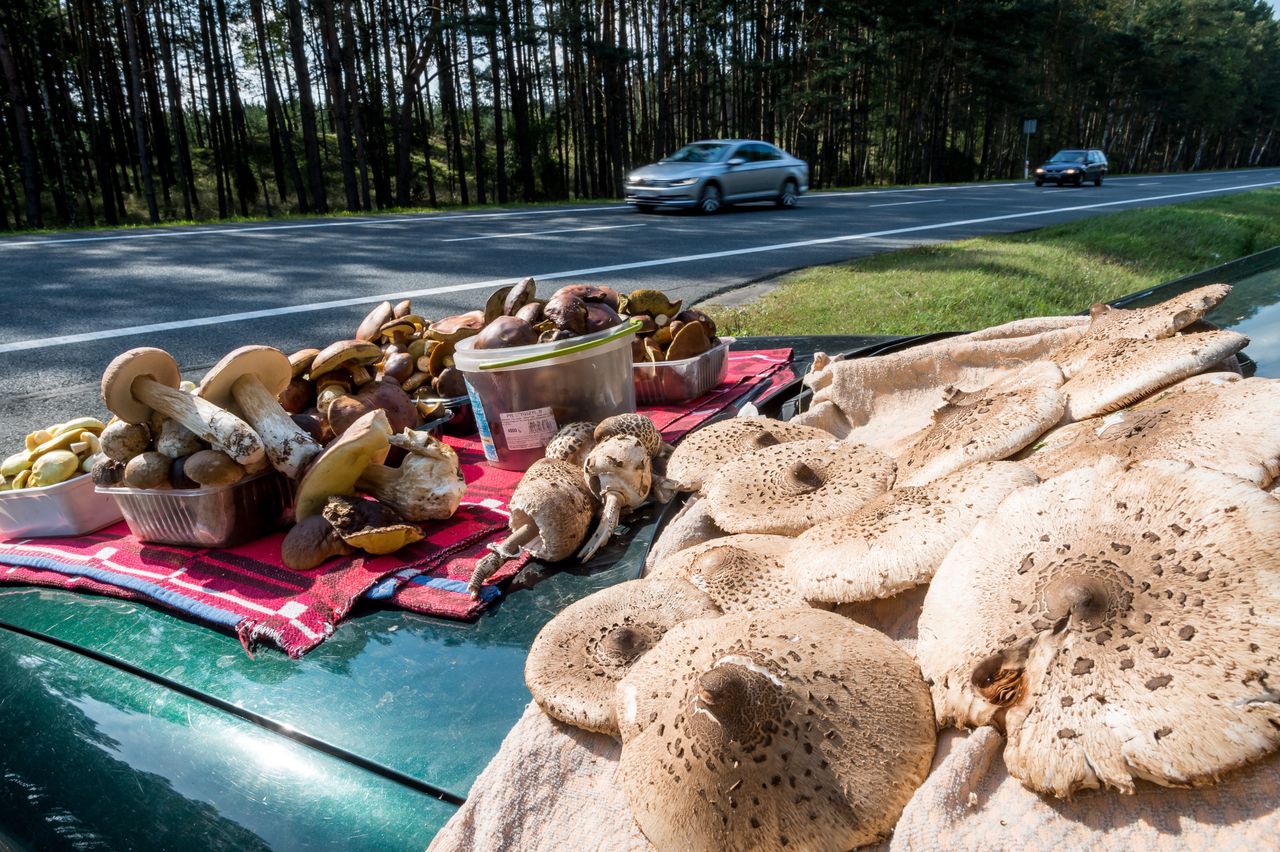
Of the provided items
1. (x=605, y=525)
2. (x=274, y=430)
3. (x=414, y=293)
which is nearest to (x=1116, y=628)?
(x=605, y=525)

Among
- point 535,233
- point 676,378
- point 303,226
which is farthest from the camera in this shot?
point 303,226

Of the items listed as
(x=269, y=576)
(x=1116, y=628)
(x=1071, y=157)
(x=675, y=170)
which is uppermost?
(x=1071, y=157)

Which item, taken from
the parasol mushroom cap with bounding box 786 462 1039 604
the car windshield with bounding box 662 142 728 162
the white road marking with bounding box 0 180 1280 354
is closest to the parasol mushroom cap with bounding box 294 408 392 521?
the parasol mushroom cap with bounding box 786 462 1039 604

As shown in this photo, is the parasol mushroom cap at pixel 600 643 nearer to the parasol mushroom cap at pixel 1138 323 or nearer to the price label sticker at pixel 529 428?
the price label sticker at pixel 529 428

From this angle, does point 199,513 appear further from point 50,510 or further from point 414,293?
point 414,293

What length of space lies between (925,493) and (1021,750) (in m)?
0.60

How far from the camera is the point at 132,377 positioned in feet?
6.94

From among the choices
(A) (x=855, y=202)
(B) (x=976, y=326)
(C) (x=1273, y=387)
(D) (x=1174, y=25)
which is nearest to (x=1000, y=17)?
(A) (x=855, y=202)

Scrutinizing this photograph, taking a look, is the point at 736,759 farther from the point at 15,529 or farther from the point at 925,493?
the point at 15,529

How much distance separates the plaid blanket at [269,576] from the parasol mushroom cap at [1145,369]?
4.68 ft

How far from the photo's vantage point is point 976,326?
6352 millimetres

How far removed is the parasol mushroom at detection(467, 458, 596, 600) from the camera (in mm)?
1904

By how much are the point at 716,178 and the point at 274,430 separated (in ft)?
53.4

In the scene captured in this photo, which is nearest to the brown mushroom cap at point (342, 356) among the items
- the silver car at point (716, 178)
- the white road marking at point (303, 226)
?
the white road marking at point (303, 226)
